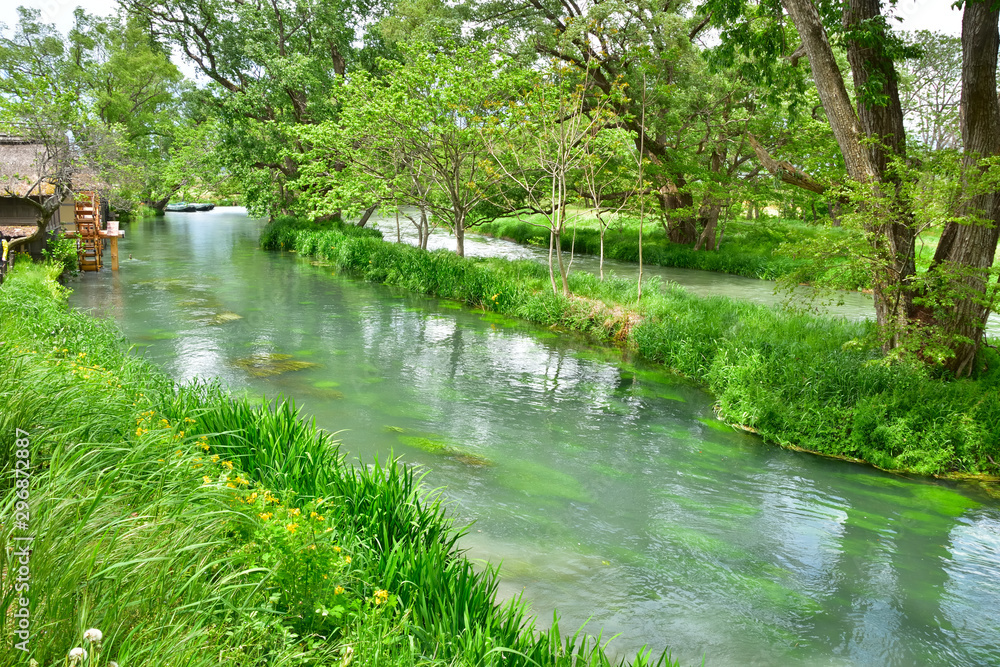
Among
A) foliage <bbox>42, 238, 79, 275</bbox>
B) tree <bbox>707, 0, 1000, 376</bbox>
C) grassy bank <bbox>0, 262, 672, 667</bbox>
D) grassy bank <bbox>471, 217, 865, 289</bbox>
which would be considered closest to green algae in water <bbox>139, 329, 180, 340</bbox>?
foliage <bbox>42, 238, 79, 275</bbox>

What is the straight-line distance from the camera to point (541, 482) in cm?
729

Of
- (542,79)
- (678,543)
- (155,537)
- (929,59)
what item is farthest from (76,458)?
(929,59)

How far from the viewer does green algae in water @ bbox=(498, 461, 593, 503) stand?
7.02 metres

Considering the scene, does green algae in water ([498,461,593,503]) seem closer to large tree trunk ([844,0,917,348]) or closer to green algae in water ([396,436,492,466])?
green algae in water ([396,436,492,466])

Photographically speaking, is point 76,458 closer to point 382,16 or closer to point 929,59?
point 382,16

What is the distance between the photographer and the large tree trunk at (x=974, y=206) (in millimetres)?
8758

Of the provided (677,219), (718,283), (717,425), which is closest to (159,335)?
(717,425)

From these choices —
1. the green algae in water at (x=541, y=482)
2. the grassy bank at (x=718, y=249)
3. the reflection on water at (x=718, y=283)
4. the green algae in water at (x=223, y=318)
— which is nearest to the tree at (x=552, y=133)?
the grassy bank at (x=718, y=249)

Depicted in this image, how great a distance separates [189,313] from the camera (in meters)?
14.7

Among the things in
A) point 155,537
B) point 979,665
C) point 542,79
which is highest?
point 542,79

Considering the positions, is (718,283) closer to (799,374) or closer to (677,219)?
(677,219)

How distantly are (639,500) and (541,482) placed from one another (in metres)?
1.06

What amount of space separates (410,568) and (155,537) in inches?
56.0

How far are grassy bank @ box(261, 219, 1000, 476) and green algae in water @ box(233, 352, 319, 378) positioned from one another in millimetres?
5829
